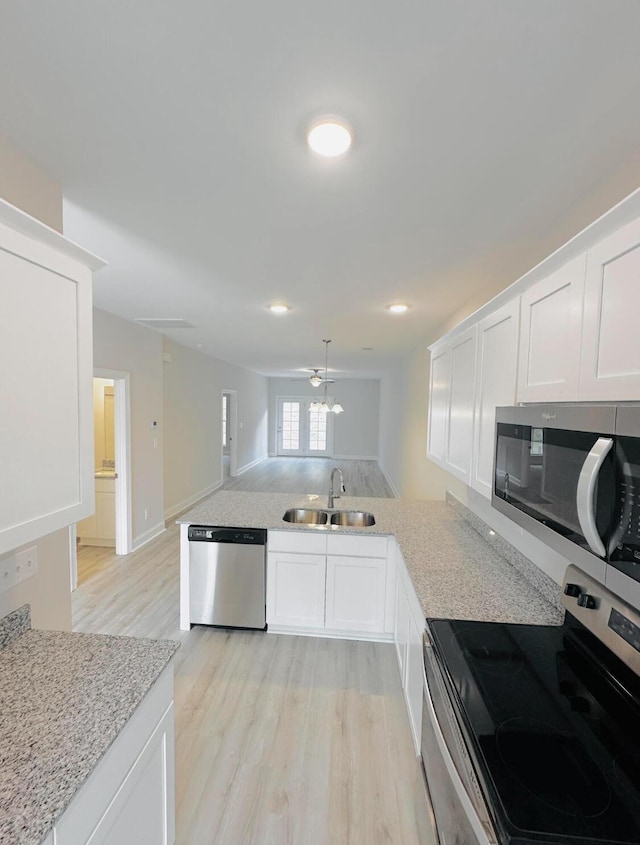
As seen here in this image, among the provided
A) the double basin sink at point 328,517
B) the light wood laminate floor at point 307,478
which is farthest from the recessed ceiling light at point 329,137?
the light wood laminate floor at point 307,478

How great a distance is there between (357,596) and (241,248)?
241 cm

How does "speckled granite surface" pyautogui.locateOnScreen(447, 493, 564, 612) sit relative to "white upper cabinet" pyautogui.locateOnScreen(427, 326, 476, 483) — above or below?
below

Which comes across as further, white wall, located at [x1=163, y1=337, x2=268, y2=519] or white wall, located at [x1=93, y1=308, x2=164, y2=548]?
white wall, located at [x1=163, y1=337, x2=268, y2=519]

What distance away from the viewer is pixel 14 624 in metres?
1.35

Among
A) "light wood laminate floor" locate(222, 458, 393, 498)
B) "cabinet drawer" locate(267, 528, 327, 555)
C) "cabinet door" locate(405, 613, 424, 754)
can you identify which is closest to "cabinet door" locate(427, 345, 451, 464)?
"cabinet drawer" locate(267, 528, 327, 555)

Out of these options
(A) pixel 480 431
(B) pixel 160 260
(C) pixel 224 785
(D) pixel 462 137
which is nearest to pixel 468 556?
(A) pixel 480 431

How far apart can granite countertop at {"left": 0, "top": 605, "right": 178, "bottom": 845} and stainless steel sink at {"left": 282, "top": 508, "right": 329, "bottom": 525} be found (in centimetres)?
185

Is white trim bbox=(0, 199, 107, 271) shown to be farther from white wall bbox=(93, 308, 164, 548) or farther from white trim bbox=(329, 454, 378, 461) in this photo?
white trim bbox=(329, 454, 378, 461)

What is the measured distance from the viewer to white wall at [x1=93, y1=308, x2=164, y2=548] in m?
3.93

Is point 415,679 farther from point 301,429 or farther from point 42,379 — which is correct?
point 301,429

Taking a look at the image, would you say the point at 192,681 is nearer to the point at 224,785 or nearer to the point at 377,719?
the point at 224,785

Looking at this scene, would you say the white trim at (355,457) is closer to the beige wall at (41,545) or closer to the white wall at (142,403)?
the white wall at (142,403)

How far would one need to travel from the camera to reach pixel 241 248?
86.6 inches

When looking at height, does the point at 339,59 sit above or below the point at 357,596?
above
